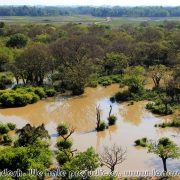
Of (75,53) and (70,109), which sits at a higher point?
(75,53)

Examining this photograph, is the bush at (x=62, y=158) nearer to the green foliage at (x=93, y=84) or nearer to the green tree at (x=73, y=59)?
the green tree at (x=73, y=59)

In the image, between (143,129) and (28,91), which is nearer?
(143,129)

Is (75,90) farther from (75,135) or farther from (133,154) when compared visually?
(133,154)

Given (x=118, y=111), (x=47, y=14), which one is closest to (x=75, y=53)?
(x=118, y=111)

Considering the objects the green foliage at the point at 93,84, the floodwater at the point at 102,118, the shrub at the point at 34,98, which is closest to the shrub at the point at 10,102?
the floodwater at the point at 102,118

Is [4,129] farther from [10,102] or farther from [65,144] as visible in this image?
[10,102]

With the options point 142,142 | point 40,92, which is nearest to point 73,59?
point 40,92

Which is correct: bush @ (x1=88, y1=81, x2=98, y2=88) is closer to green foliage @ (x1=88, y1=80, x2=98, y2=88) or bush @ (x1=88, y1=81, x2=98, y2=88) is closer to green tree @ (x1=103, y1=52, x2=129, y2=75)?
green foliage @ (x1=88, y1=80, x2=98, y2=88)
